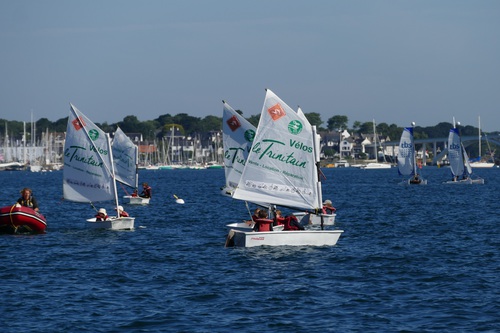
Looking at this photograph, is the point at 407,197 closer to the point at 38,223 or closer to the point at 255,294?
the point at 38,223

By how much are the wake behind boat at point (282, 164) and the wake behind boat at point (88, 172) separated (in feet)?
32.6

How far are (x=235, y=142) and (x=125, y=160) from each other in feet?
92.5

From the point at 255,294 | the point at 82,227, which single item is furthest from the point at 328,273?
the point at 82,227

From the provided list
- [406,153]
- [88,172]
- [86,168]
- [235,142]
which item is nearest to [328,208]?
[235,142]

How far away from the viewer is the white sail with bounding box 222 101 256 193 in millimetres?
52625

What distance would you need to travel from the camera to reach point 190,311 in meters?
26.5

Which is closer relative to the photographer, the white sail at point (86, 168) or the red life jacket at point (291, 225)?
the red life jacket at point (291, 225)

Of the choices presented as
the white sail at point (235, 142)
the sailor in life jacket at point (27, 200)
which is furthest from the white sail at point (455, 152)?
the sailor in life jacket at point (27, 200)

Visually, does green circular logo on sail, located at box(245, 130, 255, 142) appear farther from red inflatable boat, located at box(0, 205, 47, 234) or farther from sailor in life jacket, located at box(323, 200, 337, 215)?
red inflatable boat, located at box(0, 205, 47, 234)

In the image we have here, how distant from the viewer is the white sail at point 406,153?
12275 centimetres

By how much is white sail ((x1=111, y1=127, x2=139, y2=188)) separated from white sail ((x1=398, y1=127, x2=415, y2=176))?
5035cm

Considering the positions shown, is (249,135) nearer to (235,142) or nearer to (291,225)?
(235,142)

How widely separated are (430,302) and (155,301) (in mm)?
7743

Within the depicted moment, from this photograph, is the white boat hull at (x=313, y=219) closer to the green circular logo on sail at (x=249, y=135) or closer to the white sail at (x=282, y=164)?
the green circular logo on sail at (x=249, y=135)
